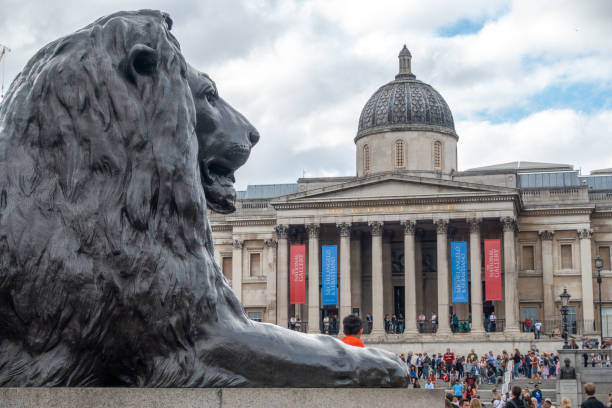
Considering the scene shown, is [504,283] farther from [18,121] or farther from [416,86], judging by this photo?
[18,121]

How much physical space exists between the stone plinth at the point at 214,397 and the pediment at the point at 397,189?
48963 mm

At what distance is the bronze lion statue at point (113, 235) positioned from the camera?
364 centimetres


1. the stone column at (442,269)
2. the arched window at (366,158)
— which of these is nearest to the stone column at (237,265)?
the arched window at (366,158)

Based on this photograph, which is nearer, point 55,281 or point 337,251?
point 55,281

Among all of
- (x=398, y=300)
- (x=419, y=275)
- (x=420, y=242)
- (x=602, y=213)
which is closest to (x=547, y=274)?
(x=602, y=213)

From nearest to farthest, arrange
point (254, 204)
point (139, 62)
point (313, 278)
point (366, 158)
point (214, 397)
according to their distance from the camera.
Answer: point (214, 397) → point (139, 62) → point (313, 278) → point (254, 204) → point (366, 158)

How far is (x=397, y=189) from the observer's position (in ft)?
175

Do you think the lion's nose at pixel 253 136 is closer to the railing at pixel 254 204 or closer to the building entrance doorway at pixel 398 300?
the building entrance doorway at pixel 398 300

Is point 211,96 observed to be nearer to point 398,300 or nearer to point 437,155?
point 398,300

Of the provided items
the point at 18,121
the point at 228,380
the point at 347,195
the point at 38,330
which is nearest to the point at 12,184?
the point at 18,121

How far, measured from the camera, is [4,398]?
3482mm

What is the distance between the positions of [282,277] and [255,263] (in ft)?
12.6

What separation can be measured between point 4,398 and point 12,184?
0.84 meters

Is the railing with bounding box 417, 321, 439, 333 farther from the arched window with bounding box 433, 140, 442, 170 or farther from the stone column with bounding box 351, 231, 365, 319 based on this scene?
the arched window with bounding box 433, 140, 442, 170
